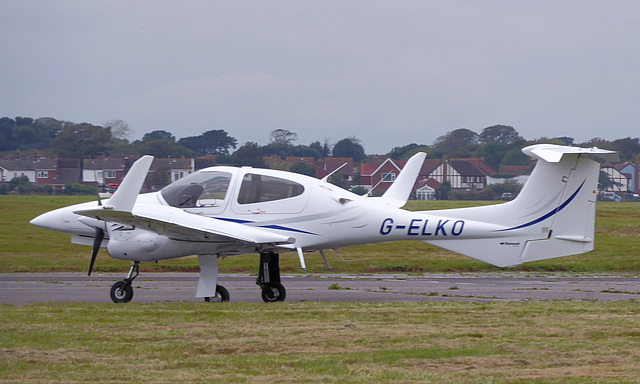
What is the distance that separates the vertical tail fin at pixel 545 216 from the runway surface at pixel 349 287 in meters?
1.23

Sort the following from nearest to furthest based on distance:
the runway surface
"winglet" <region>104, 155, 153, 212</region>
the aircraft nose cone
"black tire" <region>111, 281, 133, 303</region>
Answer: "winglet" <region>104, 155, 153, 212</region> < "black tire" <region>111, 281, 133, 303</region> < the aircraft nose cone < the runway surface

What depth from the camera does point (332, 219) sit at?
14.4 m

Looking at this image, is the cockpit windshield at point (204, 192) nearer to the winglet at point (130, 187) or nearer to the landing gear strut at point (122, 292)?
the landing gear strut at point (122, 292)

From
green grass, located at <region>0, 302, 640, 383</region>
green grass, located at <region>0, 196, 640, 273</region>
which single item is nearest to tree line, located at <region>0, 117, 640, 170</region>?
green grass, located at <region>0, 196, 640, 273</region>

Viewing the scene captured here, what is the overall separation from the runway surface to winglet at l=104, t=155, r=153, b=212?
8.99ft

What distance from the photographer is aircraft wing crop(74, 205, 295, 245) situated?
13.2m

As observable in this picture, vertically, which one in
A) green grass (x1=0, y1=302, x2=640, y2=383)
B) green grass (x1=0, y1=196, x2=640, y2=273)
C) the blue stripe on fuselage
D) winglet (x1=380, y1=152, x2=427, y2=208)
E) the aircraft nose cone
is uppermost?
winglet (x1=380, y1=152, x2=427, y2=208)

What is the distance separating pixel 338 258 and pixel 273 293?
13393mm

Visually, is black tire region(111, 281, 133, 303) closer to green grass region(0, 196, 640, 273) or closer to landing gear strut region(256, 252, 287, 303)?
landing gear strut region(256, 252, 287, 303)

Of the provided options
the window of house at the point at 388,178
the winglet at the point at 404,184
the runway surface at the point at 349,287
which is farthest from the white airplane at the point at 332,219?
the window of house at the point at 388,178

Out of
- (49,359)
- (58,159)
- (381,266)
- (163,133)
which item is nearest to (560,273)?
(381,266)

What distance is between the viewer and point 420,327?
10641mm

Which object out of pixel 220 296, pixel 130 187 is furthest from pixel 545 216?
pixel 130 187

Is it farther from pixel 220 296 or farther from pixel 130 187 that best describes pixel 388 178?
pixel 130 187
